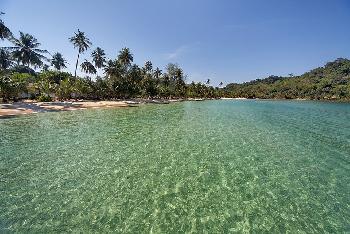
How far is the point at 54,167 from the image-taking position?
1533 centimetres

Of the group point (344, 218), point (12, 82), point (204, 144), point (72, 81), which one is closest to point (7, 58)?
point (72, 81)

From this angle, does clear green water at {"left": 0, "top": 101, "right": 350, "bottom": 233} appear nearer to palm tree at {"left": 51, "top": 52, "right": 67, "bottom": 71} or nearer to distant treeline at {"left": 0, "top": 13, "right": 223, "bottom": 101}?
distant treeline at {"left": 0, "top": 13, "right": 223, "bottom": 101}

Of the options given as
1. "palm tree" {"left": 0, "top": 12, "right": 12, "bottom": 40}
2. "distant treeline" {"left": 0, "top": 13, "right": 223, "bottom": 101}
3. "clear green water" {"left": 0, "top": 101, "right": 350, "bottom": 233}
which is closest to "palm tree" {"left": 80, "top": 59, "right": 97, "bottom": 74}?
"distant treeline" {"left": 0, "top": 13, "right": 223, "bottom": 101}

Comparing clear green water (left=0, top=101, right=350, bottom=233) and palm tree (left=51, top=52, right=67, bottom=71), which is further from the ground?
palm tree (left=51, top=52, right=67, bottom=71)

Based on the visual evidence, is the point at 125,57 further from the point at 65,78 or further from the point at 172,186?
the point at 172,186

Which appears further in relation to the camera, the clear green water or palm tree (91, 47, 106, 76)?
palm tree (91, 47, 106, 76)

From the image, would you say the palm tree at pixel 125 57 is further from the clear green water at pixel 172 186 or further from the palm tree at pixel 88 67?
the clear green water at pixel 172 186

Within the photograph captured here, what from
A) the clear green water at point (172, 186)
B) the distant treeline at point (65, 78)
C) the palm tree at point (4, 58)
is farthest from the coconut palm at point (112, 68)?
the clear green water at point (172, 186)

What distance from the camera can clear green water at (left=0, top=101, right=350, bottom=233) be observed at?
30.7 feet

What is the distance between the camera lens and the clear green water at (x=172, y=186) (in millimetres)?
9359

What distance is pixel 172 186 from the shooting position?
1271 cm

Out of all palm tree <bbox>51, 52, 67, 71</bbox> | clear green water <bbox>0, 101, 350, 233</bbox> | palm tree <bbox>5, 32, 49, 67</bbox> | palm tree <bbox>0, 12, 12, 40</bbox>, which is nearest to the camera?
clear green water <bbox>0, 101, 350, 233</bbox>

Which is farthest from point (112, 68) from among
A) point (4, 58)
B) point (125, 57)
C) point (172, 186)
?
point (172, 186)

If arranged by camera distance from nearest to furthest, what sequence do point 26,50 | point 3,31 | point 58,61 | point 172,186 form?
point 172,186 < point 3,31 < point 26,50 < point 58,61
